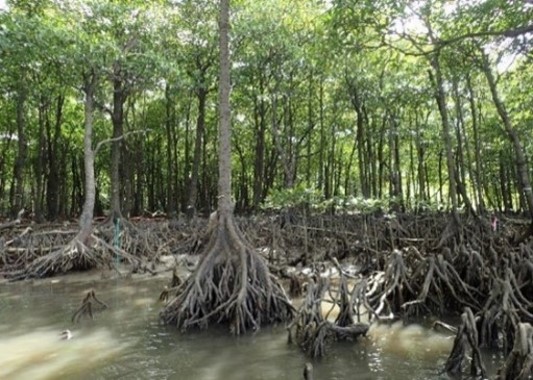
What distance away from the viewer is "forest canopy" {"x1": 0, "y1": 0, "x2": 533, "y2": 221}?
8727mm

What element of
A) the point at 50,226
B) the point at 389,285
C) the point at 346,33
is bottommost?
the point at 389,285

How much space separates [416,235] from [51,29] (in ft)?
30.3

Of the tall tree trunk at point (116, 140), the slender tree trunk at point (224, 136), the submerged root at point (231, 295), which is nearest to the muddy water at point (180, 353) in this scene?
the submerged root at point (231, 295)

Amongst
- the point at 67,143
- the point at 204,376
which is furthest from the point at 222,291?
the point at 67,143

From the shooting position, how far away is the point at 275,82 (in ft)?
65.2

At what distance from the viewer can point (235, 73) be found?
17.9 metres

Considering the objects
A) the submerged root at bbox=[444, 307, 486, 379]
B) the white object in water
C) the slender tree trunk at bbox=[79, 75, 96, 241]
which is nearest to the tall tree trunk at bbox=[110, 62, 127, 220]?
the slender tree trunk at bbox=[79, 75, 96, 241]

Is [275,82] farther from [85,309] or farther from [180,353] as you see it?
[180,353]

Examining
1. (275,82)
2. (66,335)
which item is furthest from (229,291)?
(275,82)

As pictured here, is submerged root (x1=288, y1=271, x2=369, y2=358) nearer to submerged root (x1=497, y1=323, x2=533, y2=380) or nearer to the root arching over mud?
the root arching over mud

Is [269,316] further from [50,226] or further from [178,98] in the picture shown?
[178,98]

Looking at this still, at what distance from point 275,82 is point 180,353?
15560 millimetres

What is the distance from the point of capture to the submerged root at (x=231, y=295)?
634 centimetres

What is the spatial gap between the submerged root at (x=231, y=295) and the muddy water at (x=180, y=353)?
→ 0.23 m
